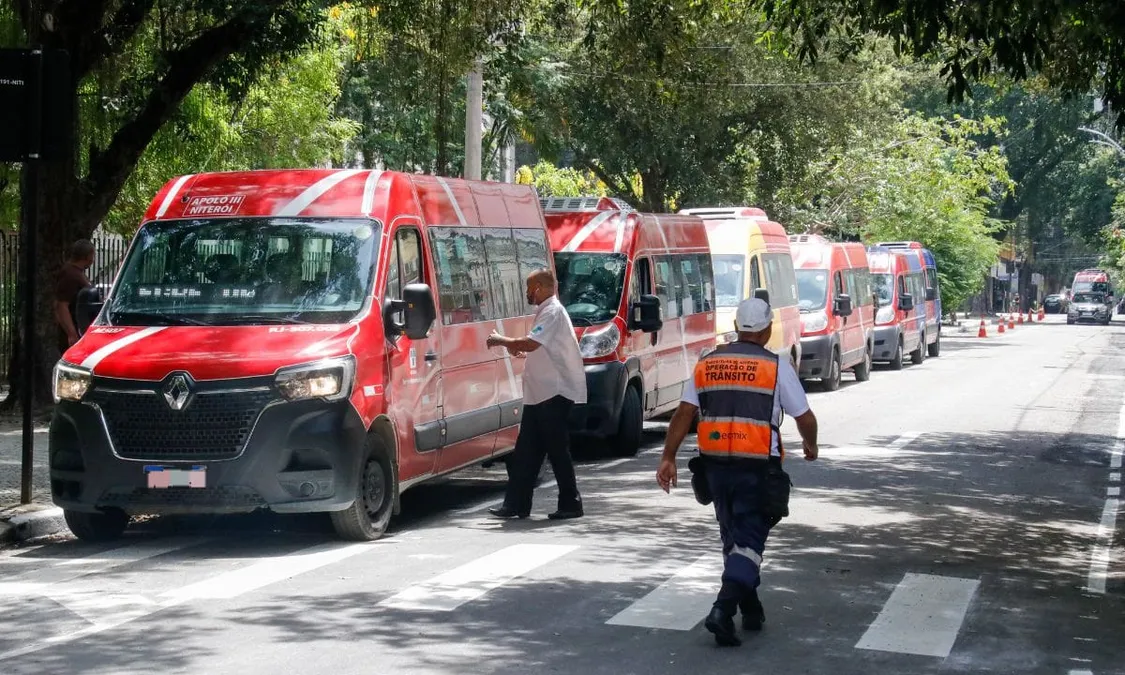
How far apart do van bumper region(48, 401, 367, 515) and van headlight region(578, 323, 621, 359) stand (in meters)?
5.91

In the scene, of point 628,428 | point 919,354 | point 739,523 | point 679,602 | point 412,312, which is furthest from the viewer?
point 919,354

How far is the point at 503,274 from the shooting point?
13.7 metres

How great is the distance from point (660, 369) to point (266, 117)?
40.8 ft

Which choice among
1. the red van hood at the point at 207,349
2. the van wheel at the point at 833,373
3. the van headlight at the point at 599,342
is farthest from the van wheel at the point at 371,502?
the van wheel at the point at 833,373

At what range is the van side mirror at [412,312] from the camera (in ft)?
35.1

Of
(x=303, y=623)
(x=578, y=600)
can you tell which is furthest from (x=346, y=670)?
(x=578, y=600)

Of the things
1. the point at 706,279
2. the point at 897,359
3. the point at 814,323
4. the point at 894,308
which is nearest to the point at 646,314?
the point at 706,279

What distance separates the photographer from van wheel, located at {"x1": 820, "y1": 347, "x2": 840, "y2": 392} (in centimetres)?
2701

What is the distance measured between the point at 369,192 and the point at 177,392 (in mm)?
2147

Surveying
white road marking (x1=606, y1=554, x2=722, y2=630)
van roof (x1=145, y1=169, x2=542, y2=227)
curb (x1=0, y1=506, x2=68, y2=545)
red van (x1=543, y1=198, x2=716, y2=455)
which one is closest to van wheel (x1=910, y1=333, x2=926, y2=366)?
red van (x1=543, y1=198, x2=716, y2=455)

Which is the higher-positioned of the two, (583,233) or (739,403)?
(583,233)

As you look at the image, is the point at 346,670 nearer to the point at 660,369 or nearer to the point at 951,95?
the point at 951,95

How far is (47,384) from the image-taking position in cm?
1769

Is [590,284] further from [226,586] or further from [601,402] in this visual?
[226,586]
